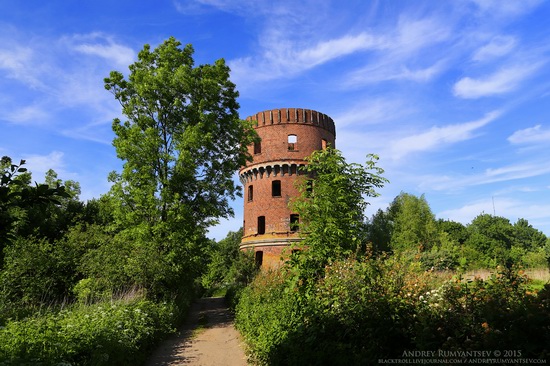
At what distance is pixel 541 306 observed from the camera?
3.38 meters

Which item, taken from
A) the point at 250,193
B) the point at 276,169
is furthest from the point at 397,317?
the point at 250,193

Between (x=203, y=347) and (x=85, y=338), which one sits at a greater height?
(x=85, y=338)

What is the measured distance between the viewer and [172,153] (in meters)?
15.0

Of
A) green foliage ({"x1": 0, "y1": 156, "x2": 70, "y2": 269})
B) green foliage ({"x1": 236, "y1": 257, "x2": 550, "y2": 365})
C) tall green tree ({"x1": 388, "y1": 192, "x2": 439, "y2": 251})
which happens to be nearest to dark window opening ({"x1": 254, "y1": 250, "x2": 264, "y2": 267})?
tall green tree ({"x1": 388, "y1": 192, "x2": 439, "y2": 251})

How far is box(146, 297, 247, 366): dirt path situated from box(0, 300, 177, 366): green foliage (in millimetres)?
510

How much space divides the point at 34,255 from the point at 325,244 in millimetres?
11398

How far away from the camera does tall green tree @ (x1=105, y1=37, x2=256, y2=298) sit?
13.6m

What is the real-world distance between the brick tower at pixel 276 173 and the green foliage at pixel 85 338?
1799 centimetres

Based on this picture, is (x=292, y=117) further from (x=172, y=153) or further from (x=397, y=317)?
(x=397, y=317)

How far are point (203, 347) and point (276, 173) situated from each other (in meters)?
19.8

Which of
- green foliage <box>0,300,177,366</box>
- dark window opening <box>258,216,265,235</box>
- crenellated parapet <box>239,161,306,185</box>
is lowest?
green foliage <box>0,300,177,366</box>

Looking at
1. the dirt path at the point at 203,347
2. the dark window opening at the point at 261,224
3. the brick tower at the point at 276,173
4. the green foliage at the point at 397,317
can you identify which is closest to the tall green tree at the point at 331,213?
the green foliage at the point at 397,317

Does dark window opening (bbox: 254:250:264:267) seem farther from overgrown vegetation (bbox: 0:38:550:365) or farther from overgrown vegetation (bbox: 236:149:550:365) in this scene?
overgrown vegetation (bbox: 236:149:550:365)

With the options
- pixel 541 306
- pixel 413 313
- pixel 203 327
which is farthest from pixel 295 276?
pixel 203 327
